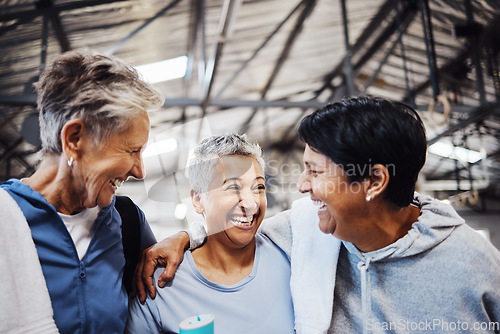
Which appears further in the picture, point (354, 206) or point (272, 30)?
point (272, 30)

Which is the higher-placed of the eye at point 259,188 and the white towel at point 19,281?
the white towel at point 19,281

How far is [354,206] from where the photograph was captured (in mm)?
991

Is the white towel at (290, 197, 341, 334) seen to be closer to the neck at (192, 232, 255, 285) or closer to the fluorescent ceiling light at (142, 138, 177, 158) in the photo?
the neck at (192, 232, 255, 285)

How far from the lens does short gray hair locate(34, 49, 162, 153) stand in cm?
80

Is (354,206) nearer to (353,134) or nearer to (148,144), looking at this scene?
(353,134)

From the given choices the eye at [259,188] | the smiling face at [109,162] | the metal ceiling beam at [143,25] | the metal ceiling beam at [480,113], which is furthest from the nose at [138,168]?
the metal ceiling beam at [480,113]

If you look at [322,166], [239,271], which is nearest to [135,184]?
[239,271]

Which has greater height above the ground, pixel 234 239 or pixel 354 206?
pixel 354 206

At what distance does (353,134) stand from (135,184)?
599 mm

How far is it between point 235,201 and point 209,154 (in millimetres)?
144

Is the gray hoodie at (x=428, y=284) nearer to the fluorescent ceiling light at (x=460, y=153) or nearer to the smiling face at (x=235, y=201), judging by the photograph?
the smiling face at (x=235, y=201)

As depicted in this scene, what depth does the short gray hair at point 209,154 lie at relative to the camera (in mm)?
1061

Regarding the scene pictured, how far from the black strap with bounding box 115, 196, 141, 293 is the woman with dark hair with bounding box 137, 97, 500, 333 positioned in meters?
0.07

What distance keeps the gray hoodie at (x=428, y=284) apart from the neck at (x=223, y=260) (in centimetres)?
28
